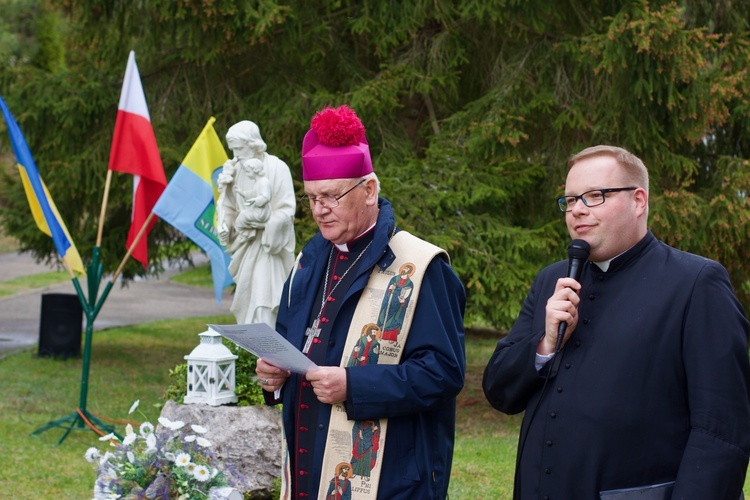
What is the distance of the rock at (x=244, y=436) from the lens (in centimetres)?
618

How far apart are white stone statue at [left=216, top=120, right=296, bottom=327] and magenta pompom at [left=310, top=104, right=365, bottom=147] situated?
343 centimetres

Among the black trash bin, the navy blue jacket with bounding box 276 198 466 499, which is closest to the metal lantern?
the navy blue jacket with bounding box 276 198 466 499

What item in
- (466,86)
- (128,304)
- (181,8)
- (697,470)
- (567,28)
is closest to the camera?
(697,470)

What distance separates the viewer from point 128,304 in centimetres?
2258

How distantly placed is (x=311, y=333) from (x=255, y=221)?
352 centimetres

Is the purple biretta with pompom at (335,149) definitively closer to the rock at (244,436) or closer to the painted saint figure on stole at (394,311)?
the painted saint figure on stole at (394,311)

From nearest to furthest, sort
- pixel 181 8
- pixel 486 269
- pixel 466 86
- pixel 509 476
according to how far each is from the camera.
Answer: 1. pixel 509 476
2. pixel 486 269
3. pixel 181 8
4. pixel 466 86

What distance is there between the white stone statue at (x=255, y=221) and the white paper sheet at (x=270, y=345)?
11.9 feet

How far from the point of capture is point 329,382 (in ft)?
10.5

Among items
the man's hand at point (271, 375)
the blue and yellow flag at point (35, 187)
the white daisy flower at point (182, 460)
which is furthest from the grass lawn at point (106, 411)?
the man's hand at point (271, 375)

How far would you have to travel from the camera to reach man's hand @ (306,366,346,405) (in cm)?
319

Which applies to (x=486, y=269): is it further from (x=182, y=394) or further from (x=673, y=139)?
(x=182, y=394)

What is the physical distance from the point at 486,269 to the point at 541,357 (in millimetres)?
6793

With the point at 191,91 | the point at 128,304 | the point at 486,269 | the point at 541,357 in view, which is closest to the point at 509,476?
the point at 486,269
